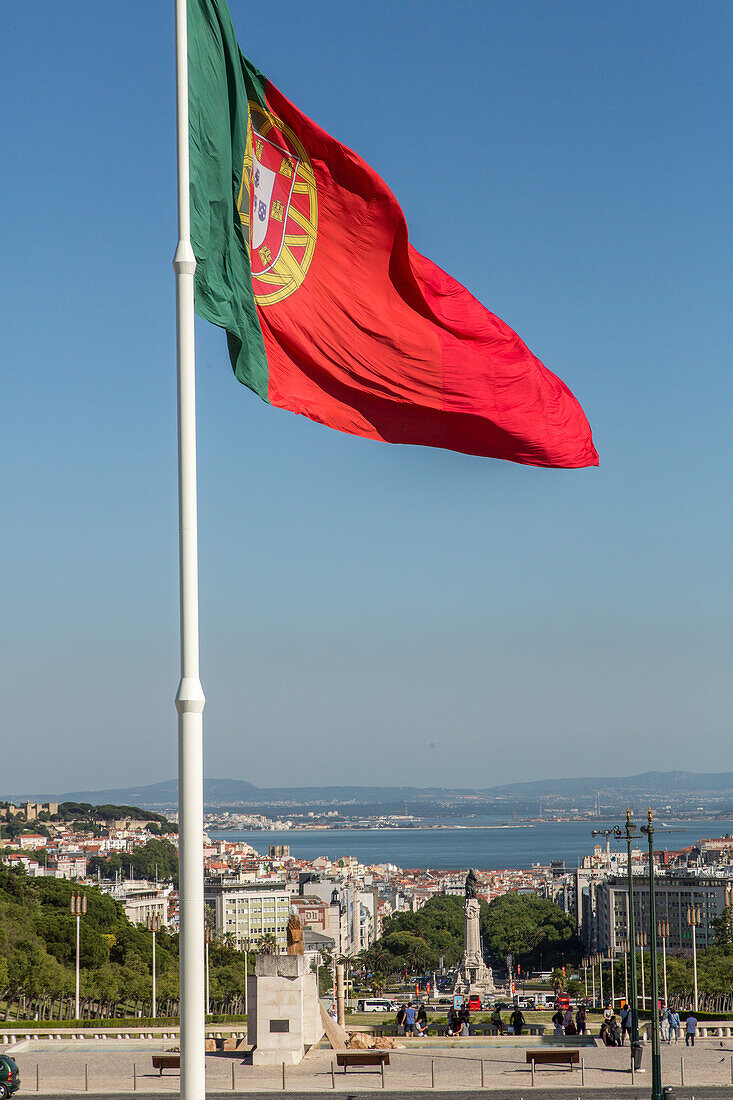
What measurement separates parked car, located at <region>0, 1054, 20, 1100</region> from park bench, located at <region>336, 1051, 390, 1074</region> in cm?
570

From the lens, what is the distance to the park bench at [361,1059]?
72.2 feet

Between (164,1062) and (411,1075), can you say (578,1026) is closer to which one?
(411,1075)

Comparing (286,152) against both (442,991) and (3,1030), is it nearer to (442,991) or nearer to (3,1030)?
(3,1030)

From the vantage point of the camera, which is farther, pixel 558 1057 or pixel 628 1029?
pixel 628 1029

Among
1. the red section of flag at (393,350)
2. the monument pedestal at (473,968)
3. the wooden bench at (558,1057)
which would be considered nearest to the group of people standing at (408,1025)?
the wooden bench at (558,1057)

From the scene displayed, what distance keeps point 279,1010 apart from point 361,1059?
191 cm

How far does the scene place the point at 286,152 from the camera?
7.98m

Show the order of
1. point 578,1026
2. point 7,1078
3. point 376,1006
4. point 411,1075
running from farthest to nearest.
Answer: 1. point 376,1006
2. point 578,1026
3. point 411,1075
4. point 7,1078

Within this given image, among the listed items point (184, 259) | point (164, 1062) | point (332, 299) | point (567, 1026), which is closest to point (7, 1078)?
point (164, 1062)

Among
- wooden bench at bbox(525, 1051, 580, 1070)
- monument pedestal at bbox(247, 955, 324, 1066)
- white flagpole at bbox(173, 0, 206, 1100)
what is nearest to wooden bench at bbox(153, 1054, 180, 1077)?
monument pedestal at bbox(247, 955, 324, 1066)

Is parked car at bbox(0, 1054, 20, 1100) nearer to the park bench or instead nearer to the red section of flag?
the park bench

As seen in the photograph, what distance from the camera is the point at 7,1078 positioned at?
19781 mm

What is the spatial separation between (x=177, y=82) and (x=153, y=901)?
11192 centimetres

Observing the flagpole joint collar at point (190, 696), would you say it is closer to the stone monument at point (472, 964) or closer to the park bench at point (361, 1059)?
the park bench at point (361, 1059)
